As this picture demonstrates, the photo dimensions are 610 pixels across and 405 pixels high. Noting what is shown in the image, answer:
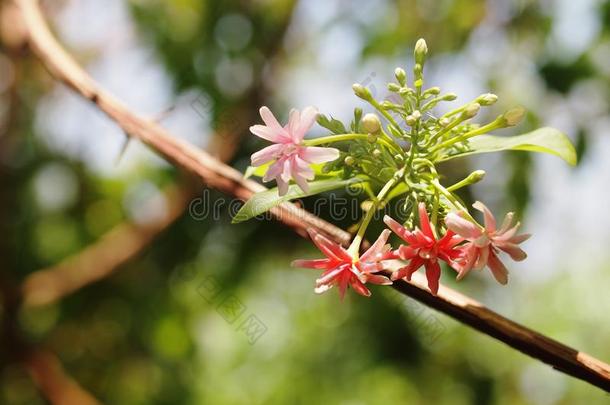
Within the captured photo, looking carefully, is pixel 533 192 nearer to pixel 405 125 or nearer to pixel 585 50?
pixel 585 50

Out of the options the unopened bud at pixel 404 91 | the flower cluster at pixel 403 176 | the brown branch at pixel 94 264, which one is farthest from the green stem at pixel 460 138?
the brown branch at pixel 94 264

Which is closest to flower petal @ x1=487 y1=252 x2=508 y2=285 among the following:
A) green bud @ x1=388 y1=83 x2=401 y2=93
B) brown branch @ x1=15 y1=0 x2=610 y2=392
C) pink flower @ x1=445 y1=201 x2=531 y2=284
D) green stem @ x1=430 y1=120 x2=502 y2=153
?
pink flower @ x1=445 y1=201 x2=531 y2=284

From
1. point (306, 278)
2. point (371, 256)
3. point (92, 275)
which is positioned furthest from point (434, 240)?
point (306, 278)

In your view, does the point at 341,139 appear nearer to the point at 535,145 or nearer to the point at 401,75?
the point at 401,75

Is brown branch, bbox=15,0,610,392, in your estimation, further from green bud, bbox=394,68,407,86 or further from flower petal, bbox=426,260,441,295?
green bud, bbox=394,68,407,86

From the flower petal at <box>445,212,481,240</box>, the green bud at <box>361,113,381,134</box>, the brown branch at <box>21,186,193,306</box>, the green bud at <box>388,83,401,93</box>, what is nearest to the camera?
the flower petal at <box>445,212,481,240</box>

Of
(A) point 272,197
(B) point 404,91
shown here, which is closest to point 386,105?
(B) point 404,91
